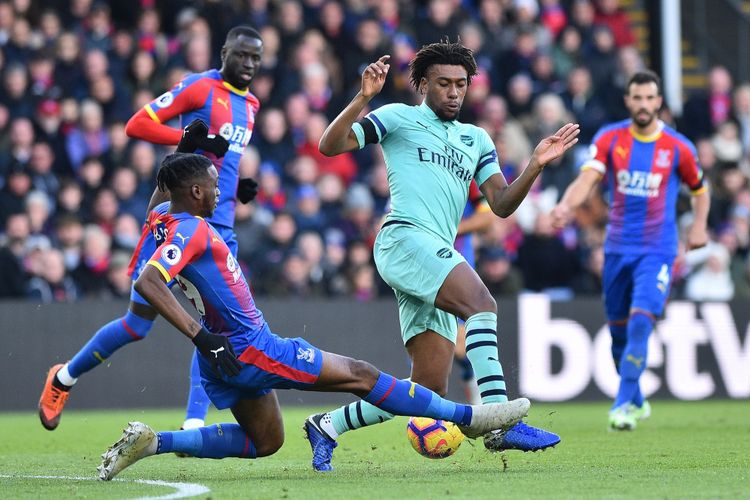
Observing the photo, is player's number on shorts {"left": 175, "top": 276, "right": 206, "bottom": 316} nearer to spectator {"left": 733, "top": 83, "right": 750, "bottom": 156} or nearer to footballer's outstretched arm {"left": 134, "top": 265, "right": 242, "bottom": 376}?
footballer's outstretched arm {"left": 134, "top": 265, "right": 242, "bottom": 376}

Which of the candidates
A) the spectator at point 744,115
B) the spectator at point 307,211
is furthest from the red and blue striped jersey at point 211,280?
the spectator at point 744,115

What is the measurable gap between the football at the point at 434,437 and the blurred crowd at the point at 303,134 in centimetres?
621

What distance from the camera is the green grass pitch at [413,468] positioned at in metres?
6.38

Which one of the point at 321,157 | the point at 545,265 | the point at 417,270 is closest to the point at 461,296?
the point at 417,270

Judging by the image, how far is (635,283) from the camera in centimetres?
1068

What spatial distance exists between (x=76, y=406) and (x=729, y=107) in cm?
942

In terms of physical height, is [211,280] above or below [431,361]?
above

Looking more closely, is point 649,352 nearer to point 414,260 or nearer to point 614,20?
point 614,20

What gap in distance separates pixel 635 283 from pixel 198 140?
399 centimetres

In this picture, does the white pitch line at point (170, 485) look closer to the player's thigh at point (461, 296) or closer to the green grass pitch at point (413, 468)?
the green grass pitch at point (413, 468)

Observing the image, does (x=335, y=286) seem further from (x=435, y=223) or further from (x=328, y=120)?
(x=435, y=223)

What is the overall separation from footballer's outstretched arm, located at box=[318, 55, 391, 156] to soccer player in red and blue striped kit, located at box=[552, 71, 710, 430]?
359 cm

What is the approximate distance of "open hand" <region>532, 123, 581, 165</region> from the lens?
7.24m

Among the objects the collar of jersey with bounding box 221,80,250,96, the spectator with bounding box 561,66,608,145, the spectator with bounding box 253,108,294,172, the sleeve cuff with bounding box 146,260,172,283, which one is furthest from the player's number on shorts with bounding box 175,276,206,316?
the spectator with bounding box 561,66,608,145
